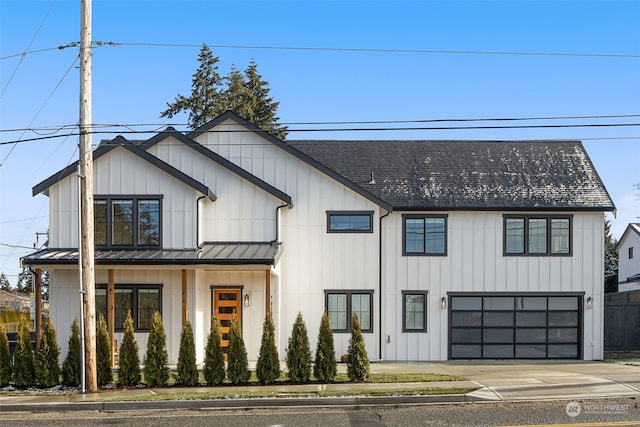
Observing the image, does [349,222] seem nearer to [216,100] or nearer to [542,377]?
[542,377]

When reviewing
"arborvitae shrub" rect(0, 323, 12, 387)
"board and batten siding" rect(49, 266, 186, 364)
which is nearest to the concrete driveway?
"board and batten siding" rect(49, 266, 186, 364)

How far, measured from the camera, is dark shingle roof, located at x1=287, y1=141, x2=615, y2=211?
938 inches

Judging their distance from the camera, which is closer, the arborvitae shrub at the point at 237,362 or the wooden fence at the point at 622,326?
the arborvitae shrub at the point at 237,362

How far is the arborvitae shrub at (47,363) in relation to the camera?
17.5 meters

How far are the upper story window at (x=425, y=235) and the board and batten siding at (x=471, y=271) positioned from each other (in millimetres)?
191

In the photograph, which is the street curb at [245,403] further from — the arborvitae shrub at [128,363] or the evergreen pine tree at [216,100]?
the evergreen pine tree at [216,100]

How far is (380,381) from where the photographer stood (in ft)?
57.2

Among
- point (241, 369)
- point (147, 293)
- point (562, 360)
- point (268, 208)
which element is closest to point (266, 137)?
point (268, 208)

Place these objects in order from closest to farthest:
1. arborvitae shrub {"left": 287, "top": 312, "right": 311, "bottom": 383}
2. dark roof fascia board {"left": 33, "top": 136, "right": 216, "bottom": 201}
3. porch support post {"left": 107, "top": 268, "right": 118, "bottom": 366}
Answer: arborvitae shrub {"left": 287, "top": 312, "right": 311, "bottom": 383} < porch support post {"left": 107, "top": 268, "right": 118, "bottom": 366} < dark roof fascia board {"left": 33, "top": 136, "right": 216, "bottom": 201}

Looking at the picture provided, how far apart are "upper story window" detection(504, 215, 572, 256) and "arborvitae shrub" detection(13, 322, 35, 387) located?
14.2m

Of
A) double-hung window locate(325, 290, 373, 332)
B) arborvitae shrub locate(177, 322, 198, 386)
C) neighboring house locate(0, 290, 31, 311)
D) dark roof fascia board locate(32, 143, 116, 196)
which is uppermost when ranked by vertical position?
dark roof fascia board locate(32, 143, 116, 196)

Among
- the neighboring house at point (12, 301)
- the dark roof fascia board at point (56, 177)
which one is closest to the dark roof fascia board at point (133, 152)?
the dark roof fascia board at point (56, 177)

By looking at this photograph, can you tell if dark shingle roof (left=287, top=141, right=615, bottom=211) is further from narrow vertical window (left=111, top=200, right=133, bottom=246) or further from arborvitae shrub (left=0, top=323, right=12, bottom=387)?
arborvitae shrub (left=0, top=323, right=12, bottom=387)

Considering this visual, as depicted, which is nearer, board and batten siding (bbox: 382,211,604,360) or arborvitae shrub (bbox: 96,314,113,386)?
arborvitae shrub (bbox: 96,314,113,386)
